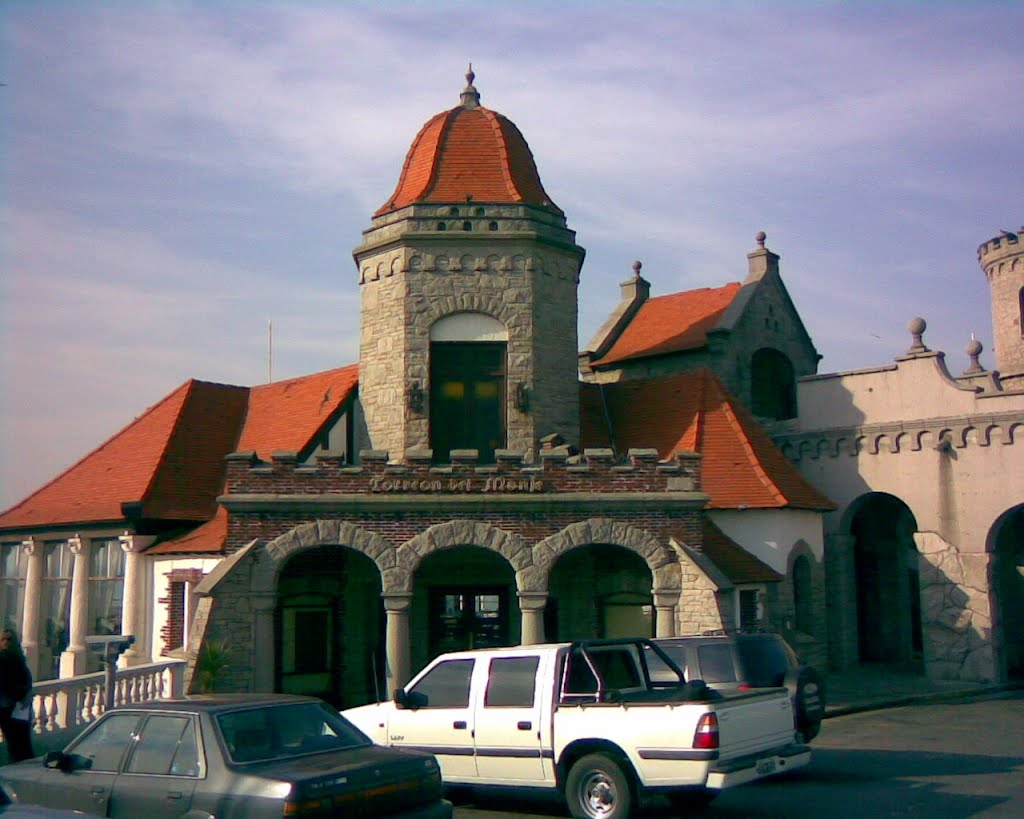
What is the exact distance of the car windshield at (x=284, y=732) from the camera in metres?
7.92

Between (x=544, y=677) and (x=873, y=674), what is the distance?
53.5 feet

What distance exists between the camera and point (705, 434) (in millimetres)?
23062

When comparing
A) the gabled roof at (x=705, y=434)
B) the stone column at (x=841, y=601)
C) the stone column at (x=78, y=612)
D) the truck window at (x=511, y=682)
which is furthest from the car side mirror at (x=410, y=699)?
the stone column at (x=841, y=601)

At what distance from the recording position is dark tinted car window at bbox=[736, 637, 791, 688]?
13070mm

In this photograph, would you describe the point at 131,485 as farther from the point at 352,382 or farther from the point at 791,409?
the point at 791,409

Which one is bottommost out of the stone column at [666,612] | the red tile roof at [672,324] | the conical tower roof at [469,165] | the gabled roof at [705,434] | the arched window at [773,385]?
the stone column at [666,612]

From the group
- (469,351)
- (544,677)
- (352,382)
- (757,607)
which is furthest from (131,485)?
(544,677)

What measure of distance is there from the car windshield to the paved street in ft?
10.2

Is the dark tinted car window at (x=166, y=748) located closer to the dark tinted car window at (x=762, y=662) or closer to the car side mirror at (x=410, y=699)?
the car side mirror at (x=410, y=699)

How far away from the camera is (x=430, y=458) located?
60.4 feet

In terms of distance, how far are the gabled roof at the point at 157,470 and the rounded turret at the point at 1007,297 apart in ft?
87.5

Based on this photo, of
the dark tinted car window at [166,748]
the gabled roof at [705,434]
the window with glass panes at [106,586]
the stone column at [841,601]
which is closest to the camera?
the dark tinted car window at [166,748]

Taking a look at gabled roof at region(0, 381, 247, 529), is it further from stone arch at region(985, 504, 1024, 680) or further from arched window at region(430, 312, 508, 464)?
stone arch at region(985, 504, 1024, 680)

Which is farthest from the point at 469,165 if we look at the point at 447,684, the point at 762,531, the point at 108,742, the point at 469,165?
the point at 108,742
